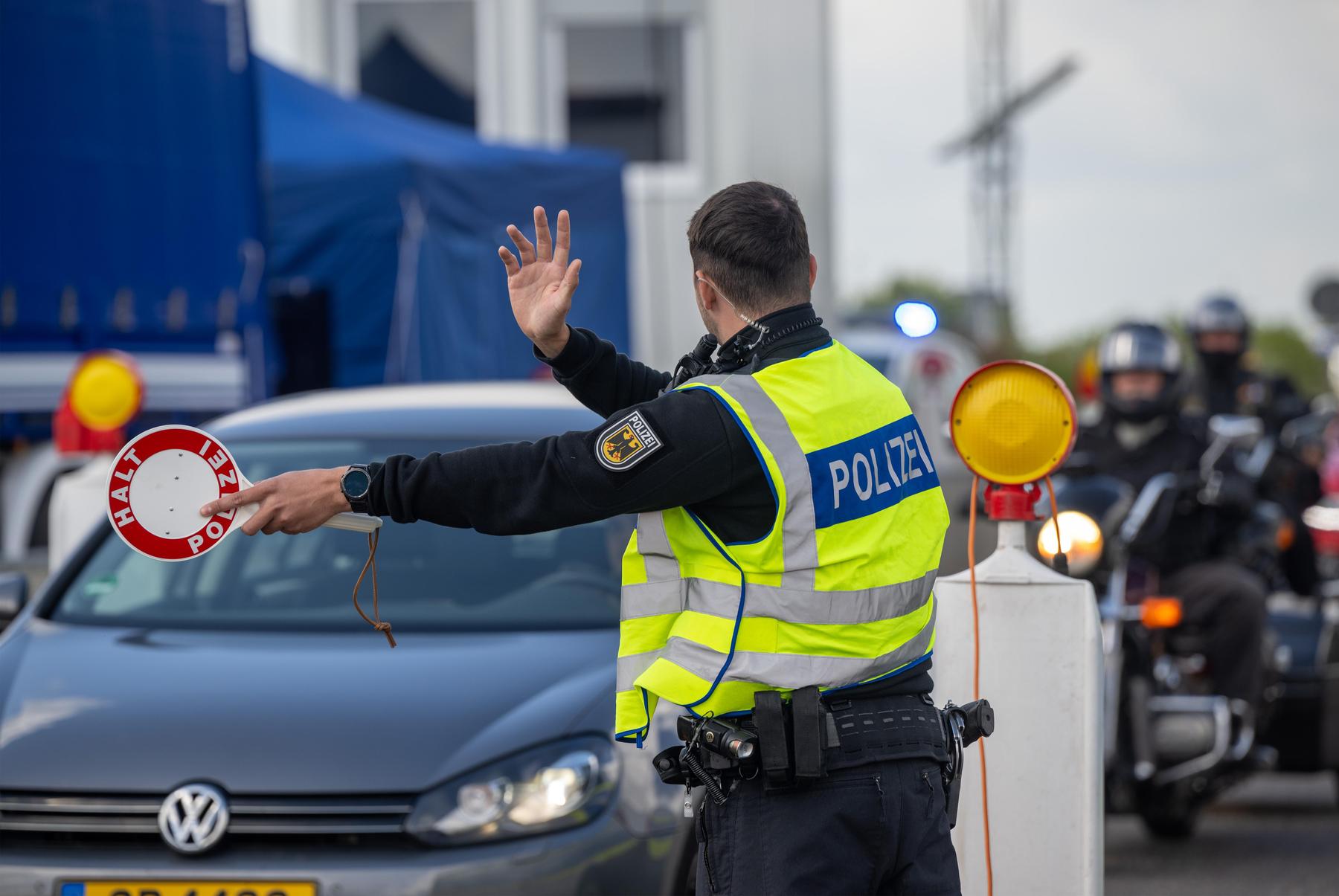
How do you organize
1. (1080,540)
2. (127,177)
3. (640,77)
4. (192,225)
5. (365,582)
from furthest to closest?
(640,77) → (192,225) → (127,177) → (1080,540) → (365,582)

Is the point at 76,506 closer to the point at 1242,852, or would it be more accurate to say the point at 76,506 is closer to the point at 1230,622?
the point at 1230,622

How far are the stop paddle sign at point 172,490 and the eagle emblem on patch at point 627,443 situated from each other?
1.49ft

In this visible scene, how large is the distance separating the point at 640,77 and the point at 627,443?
58.5 feet

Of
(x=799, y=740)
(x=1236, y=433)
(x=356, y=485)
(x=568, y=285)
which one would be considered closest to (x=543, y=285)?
(x=568, y=285)

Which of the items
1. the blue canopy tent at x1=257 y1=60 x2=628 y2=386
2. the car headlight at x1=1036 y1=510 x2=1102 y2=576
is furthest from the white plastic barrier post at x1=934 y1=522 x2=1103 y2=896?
the blue canopy tent at x1=257 y1=60 x2=628 y2=386

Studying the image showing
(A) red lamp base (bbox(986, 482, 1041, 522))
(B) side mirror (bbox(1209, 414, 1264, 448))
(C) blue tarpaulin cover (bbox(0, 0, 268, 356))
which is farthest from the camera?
(C) blue tarpaulin cover (bbox(0, 0, 268, 356))

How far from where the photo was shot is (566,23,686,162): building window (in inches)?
801

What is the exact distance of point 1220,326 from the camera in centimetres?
926

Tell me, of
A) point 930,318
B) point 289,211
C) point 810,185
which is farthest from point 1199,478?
point 810,185

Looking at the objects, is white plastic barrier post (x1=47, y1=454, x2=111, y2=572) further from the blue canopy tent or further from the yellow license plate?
the blue canopy tent

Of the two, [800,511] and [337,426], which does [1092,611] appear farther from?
[337,426]

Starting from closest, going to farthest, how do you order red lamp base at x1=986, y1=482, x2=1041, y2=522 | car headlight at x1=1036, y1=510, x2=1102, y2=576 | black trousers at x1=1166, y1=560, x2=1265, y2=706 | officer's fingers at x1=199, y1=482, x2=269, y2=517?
officer's fingers at x1=199, y1=482, x2=269, y2=517
red lamp base at x1=986, y1=482, x2=1041, y2=522
car headlight at x1=1036, y1=510, x2=1102, y2=576
black trousers at x1=1166, y1=560, x2=1265, y2=706

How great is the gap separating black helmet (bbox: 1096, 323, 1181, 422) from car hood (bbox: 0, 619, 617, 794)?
128 inches

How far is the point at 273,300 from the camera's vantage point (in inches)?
595
